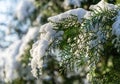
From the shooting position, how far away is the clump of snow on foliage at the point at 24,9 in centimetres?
477

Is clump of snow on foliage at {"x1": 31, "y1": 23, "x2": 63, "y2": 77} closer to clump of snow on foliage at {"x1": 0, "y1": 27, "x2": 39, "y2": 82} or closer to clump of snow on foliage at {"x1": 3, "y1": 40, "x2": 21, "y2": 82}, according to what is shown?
clump of snow on foliage at {"x1": 0, "y1": 27, "x2": 39, "y2": 82}

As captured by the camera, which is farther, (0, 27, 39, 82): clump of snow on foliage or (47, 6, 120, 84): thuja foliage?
(0, 27, 39, 82): clump of snow on foliage

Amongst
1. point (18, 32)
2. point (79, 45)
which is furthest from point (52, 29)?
point (18, 32)

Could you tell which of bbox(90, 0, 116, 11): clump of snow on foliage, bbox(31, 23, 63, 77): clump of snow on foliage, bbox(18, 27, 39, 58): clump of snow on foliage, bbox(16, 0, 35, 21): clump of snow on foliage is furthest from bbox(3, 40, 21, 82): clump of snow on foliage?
bbox(90, 0, 116, 11): clump of snow on foliage

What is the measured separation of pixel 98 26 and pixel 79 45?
0.44 ft

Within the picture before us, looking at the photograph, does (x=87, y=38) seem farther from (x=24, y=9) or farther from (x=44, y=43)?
(x=24, y=9)

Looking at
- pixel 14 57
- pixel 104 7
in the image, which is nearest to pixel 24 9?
pixel 14 57

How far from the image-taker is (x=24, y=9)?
16.1ft

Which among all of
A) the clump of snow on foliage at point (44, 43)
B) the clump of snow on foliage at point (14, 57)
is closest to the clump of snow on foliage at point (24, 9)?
the clump of snow on foliage at point (14, 57)

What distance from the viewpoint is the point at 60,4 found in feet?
14.4

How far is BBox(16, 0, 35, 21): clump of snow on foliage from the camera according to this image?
4.77m

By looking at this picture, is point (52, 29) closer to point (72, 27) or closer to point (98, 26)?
point (72, 27)

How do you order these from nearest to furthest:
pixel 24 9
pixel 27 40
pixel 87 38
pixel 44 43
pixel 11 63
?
pixel 87 38, pixel 44 43, pixel 27 40, pixel 11 63, pixel 24 9

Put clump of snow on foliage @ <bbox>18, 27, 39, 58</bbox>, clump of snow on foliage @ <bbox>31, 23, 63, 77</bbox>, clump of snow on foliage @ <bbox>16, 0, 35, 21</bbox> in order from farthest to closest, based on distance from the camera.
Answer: clump of snow on foliage @ <bbox>16, 0, 35, 21</bbox> < clump of snow on foliage @ <bbox>18, 27, 39, 58</bbox> < clump of snow on foliage @ <bbox>31, 23, 63, 77</bbox>
